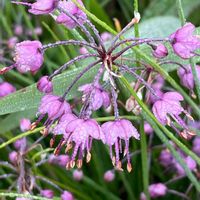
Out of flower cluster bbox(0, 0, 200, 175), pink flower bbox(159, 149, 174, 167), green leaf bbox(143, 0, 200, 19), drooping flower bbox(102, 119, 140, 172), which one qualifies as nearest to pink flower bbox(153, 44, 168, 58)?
flower cluster bbox(0, 0, 200, 175)

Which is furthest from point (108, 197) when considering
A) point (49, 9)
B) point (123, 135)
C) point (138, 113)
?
point (49, 9)

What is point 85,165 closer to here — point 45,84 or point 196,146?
point 196,146

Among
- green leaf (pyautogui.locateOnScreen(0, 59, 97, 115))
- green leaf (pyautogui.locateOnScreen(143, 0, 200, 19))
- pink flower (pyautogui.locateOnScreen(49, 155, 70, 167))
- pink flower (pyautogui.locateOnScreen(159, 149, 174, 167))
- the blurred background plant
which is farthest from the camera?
green leaf (pyautogui.locateOnScreen(143, 0, 200, 19))

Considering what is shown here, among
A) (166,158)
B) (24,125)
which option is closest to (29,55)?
(24,125)

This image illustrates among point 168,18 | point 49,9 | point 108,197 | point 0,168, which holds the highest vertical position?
point 49,9

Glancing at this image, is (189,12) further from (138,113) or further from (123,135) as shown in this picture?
(123,135)

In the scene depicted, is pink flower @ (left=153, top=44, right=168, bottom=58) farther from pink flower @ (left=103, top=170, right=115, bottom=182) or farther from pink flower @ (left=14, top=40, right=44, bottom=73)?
pink flower @ (left=103, top=170, right=115, bottom=182)
